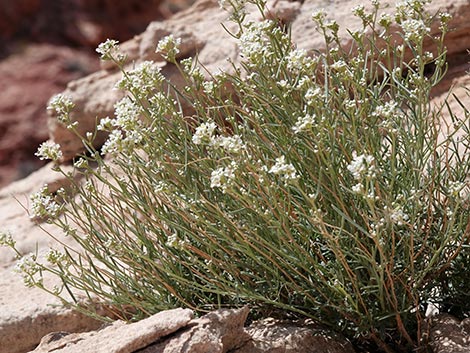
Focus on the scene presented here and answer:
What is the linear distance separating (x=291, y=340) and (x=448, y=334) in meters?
0.52

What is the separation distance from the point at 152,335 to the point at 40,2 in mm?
15360

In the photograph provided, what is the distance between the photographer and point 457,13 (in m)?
5.07

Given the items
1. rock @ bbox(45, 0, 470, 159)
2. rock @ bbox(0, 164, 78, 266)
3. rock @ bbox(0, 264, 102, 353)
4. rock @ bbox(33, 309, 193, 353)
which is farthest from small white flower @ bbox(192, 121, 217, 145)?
rock @ bbox(45, 0, 470, 159)

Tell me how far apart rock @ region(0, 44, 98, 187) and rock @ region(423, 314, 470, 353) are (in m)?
11.0

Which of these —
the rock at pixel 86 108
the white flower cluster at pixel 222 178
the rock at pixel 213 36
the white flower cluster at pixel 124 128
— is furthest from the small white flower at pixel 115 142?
the rock at pixel 86 108

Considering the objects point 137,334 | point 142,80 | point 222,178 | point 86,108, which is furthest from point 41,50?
point 222,178

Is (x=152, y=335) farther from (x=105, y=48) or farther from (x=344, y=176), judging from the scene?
(x=105, y=48)

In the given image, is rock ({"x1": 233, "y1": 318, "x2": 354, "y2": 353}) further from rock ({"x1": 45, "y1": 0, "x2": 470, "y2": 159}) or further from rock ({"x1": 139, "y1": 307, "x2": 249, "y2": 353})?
rock ({"x1": 45, "y1": 0, "x2": 470, "y2": 159})

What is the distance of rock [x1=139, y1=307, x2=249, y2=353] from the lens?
2850 millimetres

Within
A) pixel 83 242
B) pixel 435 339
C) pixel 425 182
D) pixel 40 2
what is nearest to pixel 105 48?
pixel 83 242

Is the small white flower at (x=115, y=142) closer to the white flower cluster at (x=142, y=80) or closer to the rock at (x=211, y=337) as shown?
the white flower cluster at (x=142, y=80)

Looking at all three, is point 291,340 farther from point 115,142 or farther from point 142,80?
point 142,80

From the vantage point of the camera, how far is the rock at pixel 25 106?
45.8 feet

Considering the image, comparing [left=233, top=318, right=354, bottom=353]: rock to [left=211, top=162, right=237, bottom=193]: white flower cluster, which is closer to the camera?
[left=211, top=162, right=237, bottom=193]: white flower cluster
